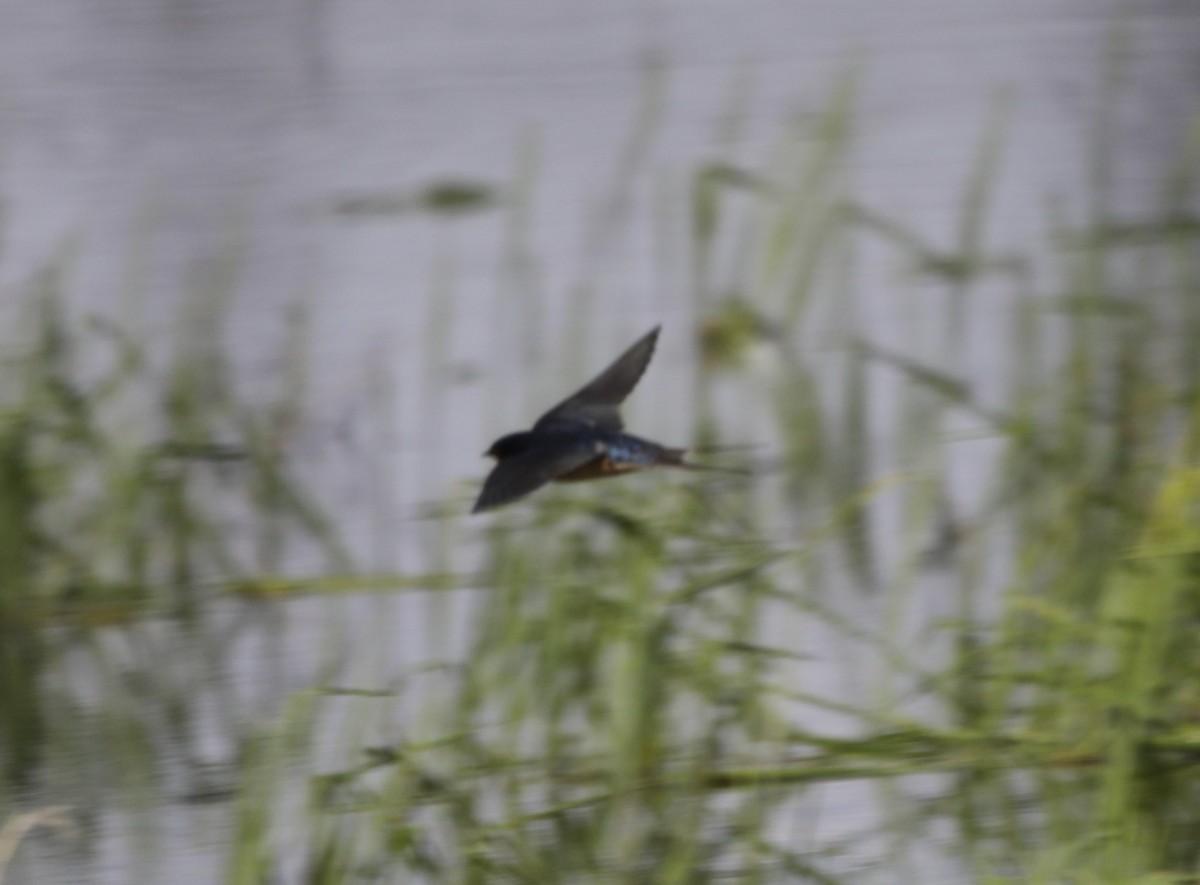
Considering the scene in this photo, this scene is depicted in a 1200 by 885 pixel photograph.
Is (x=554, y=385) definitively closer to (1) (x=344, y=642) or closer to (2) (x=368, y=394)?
(2) (x=368, y=394)

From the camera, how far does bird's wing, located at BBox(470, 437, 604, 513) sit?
950mm

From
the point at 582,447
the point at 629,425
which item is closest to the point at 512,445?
the point at 582,447

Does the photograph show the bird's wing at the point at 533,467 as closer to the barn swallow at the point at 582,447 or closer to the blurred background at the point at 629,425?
the barn swallow at the point at 582,447

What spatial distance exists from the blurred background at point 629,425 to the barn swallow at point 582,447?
10cm

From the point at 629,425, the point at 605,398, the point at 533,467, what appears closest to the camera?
the point at 533,467

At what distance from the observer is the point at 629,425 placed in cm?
150

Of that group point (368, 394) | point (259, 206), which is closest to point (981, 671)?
point (368, 394)

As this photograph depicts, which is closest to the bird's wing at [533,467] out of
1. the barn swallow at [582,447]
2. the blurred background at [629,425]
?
the barn swallow at [582,447]

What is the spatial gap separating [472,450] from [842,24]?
819 mm

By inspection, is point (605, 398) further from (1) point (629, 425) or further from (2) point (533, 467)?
(1) point (629, 425)

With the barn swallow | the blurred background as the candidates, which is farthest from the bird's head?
the blurred background

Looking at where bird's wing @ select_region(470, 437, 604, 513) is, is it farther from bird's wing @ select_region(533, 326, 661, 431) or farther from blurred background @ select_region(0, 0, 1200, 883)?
blurred background @ select_region(0, 0, 1200, 883)

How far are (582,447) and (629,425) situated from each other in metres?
0.47

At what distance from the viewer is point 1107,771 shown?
1.11 m
